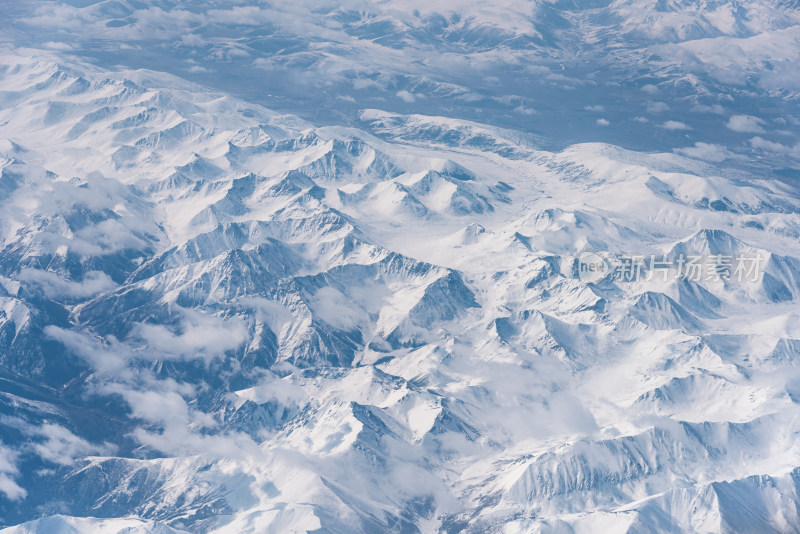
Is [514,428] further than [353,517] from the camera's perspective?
Yes

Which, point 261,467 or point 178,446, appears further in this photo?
point 178,446

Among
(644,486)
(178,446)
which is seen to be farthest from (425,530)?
(178,446)

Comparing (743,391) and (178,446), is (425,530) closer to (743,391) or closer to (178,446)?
(178,446)

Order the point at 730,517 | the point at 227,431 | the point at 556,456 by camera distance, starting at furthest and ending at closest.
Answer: the point at 227,431
the point at 556,456
the point at 730,517

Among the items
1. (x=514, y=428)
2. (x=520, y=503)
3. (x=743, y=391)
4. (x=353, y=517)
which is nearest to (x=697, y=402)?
(x=743, y=391)

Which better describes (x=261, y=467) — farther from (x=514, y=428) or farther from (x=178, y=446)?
(x=514, y=428)

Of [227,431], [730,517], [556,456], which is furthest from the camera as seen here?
[227,431]

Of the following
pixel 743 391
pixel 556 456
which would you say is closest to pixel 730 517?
pixel 556 456
